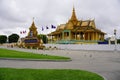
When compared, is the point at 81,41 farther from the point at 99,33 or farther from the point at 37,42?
the point at 37,42

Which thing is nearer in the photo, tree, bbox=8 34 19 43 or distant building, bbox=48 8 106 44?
distant building, bbox=48 8 106 44

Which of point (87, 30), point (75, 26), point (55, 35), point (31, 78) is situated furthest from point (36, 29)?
point (31, 78)

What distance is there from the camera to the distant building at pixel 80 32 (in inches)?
2589

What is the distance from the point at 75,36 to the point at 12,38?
6485cm

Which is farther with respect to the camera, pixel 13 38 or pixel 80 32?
pixel 13 38

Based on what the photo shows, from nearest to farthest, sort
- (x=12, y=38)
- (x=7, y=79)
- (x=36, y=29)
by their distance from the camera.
Result: 1. (x=7, y=79)
2. (x=36, y=29)
3. (x=12, y=38)

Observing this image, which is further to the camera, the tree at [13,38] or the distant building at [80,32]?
the tree at [13,38]

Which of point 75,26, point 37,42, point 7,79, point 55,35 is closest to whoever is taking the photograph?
point 7,79

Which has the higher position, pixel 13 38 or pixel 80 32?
pixel 80 32

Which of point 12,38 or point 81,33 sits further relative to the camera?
point 12,38

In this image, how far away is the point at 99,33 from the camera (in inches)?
2724

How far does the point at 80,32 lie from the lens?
68.1m

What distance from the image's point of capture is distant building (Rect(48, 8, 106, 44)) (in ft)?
216

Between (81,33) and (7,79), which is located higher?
(81,33)
